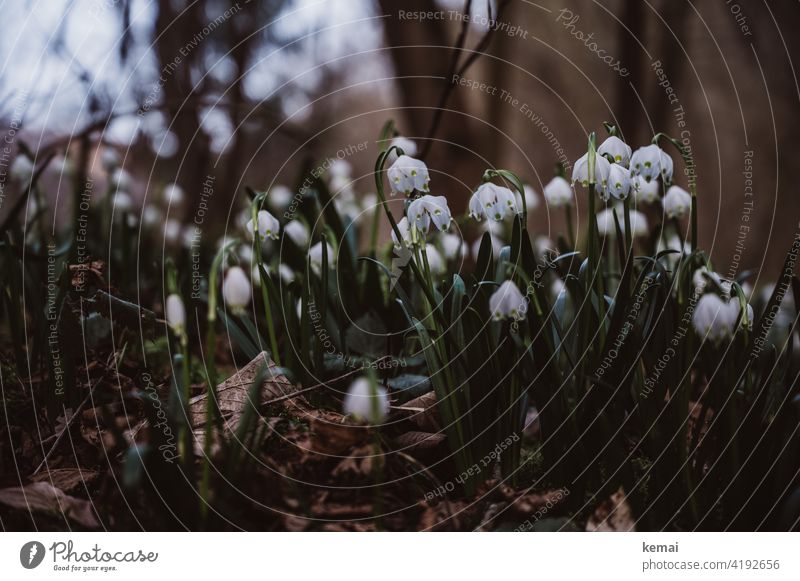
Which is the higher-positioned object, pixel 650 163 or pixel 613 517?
pixel 650 163

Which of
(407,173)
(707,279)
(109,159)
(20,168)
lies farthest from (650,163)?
(109,159)

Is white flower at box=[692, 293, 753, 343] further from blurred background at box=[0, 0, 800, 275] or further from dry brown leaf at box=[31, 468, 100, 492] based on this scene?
dry brown leaf at box=[31, 468, 100, 492]

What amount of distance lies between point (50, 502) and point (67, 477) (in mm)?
48

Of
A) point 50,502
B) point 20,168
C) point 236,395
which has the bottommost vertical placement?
point 50,502

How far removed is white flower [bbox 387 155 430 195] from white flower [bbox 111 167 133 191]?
4.92 feet

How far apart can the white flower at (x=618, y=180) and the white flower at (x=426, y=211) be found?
0.31 m

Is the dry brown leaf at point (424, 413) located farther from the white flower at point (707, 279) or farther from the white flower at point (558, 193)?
the white flower at point (558, 193)

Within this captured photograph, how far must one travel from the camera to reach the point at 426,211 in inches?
44.1

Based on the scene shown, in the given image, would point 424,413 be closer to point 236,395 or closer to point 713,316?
point 236,395

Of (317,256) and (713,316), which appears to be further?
(317,256)

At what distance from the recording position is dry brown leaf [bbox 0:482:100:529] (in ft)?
3.36

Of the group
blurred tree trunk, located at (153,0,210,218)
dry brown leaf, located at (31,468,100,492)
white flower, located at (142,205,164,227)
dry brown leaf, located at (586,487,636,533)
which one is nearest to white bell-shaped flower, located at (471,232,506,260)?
dry brown leaf, located at (586,487,636,533)
